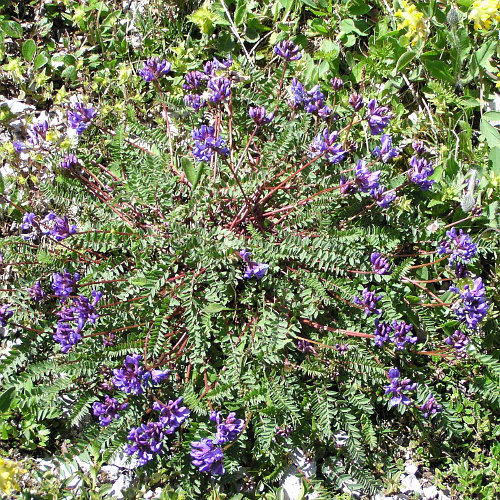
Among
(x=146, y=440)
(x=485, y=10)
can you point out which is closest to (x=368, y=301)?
→ (x=146, y=440)

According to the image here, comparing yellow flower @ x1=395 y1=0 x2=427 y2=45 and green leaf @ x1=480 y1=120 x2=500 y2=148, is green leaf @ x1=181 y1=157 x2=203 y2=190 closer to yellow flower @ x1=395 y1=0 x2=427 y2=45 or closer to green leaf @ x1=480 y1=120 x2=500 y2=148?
yellow flower @ x1=395 y1=0 x2=427 y2=45

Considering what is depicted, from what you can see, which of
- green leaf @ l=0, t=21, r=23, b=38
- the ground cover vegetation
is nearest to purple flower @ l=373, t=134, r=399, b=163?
the ground cover vegetation

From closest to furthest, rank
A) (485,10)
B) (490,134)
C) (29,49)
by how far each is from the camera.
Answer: (485,10) → (490,134) → (29,49)

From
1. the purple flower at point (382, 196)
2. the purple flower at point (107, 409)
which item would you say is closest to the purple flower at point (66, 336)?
the purple flower at point (107, 409)

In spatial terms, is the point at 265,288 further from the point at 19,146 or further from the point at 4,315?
the point at 19,146

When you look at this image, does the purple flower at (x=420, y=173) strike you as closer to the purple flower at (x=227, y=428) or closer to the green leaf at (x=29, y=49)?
the purple flower at (x=227, y=428)

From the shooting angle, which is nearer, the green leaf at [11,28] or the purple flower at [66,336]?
the purple flower at [66,336]
